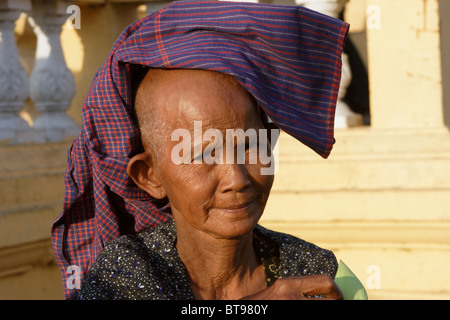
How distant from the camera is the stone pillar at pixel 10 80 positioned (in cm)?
367

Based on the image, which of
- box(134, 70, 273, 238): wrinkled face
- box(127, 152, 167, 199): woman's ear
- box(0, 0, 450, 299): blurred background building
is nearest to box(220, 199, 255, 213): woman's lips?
box(134, 70, 273, 238): wrinkled face

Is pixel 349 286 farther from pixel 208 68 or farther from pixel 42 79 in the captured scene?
pixel 42 79

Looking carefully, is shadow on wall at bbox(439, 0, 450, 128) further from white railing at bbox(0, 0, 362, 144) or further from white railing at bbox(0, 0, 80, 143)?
white railing at bbox(0, 0, 80, 143)

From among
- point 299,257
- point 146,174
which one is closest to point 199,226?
point 146,174

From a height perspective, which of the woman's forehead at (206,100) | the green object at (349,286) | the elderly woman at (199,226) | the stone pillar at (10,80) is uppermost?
the stone pillar at (10,80)

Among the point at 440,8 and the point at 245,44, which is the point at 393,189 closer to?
the point at 440,8

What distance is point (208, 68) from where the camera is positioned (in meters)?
1.80

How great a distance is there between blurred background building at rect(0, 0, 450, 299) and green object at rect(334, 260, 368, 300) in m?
1.64

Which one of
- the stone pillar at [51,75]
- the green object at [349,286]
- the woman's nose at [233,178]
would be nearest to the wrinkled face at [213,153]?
the woman's nose at [233,178]

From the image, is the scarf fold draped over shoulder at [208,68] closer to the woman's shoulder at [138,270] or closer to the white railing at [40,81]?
the woman's shoulder at [138,270]

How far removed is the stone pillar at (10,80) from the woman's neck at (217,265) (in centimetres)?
193

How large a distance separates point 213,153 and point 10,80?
82.6 inches

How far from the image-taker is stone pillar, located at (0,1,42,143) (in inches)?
144
